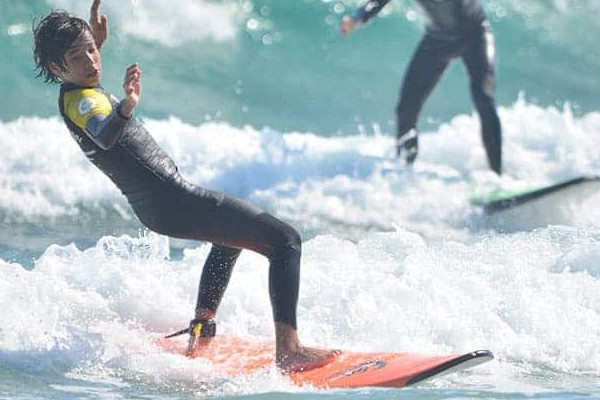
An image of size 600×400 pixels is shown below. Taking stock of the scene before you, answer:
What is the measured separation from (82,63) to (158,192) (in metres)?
0.44

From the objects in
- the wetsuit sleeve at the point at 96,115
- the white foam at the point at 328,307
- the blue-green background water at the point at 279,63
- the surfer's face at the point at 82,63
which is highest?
the blue-green background water at the point at 279,63

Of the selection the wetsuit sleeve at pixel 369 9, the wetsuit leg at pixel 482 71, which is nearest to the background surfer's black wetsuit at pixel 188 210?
the wetsuit sleeve at pixel 369 9

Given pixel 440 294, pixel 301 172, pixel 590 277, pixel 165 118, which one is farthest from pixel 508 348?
pixel 165 118

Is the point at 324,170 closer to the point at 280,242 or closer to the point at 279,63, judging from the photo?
the point at 279,63

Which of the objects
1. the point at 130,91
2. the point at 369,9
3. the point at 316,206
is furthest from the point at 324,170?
the point at 130,91

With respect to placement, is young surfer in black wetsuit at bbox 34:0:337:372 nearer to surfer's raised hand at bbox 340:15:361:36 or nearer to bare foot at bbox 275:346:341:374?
bare foot at bbox 275:346:341:374

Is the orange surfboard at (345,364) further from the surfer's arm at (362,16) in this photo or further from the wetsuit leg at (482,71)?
the wetsuit leg at (482,71)

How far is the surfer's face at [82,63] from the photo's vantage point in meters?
3.89

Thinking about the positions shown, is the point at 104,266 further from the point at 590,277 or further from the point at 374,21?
the point at 374,21

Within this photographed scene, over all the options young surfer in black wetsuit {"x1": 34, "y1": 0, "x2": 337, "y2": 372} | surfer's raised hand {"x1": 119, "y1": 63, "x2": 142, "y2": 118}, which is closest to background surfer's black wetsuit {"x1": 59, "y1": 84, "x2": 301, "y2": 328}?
young surfer in black wetsuit {"x1": 34, "y1": 0, "x2": 337, "y2": 372}

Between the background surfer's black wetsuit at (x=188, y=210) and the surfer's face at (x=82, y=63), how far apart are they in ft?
0.12

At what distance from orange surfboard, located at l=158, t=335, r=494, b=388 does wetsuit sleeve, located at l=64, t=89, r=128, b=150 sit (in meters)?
0.82

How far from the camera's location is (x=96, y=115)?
380 cm

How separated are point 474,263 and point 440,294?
0.64 meters
